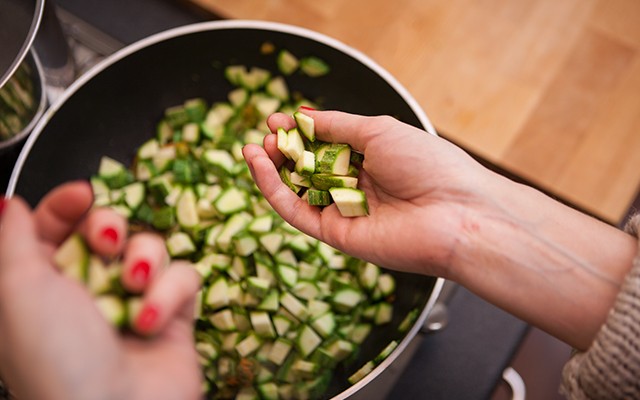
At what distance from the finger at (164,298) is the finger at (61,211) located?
5.5 inches

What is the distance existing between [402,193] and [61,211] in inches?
24.1

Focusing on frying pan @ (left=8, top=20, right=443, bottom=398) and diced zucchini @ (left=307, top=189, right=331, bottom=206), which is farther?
frying pan @ (left=8, top=20, right=443, bottom=398)

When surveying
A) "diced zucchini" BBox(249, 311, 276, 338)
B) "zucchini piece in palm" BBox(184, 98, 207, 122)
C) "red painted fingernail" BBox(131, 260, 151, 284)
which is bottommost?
"diced zucchini" BBox(249, 311, 276, 338)

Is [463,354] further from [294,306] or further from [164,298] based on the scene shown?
[164,298]

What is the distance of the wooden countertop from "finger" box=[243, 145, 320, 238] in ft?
2.17

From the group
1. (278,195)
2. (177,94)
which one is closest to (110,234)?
(278,195)

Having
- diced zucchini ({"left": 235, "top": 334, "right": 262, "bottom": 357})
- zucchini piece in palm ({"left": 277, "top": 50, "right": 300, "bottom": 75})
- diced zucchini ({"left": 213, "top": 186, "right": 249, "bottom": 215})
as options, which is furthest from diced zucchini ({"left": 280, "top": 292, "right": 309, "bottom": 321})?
zucchini piece in palm ({"left": 277, "top": 50, "right": 300, "bottom": 75})

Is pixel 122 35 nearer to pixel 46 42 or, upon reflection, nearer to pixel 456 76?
pixel 46 42

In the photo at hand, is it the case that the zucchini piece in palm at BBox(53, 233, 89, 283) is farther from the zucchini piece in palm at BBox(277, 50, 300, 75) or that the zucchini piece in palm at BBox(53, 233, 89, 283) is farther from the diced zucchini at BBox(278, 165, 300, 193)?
the zucchini piece in palm at BBox(277, 50, 300, 75)

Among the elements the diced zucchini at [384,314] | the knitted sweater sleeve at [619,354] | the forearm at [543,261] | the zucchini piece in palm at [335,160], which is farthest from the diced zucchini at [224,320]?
the knitted sweater sleeve at [619,354]

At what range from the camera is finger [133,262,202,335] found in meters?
0.71

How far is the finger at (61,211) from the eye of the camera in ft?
2.50

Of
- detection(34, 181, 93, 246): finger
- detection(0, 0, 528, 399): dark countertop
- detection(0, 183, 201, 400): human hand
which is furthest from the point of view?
detection(0, 0, 528, 399): dark countertop

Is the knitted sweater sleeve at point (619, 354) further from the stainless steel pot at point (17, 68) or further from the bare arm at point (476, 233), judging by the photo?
the stainless steel pot at point (17, 68)
